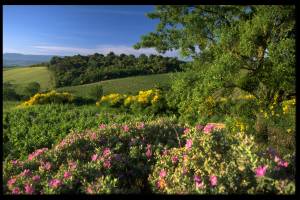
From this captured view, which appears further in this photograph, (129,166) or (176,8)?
(176,8)

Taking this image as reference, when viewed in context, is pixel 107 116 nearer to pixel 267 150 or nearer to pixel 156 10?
pixel 156 10

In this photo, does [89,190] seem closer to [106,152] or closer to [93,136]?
[106,152]

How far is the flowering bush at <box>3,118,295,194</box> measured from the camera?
14.0 feet

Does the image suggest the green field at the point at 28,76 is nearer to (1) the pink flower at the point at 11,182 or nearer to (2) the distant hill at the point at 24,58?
(2) the distant hill at the point at 24,58

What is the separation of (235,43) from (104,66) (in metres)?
8.63

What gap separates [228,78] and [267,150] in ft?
8.26

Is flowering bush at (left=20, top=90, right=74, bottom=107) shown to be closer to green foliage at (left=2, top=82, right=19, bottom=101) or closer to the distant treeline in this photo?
the distant treeline

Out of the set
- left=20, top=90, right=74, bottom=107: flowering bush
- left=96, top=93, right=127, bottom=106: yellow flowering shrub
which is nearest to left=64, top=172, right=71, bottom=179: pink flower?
left=96, top=93, right=127, bottom=106: yellow flowering shrub

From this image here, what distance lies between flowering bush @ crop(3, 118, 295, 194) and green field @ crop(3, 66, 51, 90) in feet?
50.1

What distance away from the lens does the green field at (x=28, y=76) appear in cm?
2126

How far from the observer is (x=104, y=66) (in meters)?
15.4

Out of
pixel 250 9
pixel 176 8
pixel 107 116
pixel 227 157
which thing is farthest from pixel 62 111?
pixel 227 157

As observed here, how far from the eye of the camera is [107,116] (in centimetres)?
1192

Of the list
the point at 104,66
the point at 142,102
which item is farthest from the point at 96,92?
the point at 142,102
